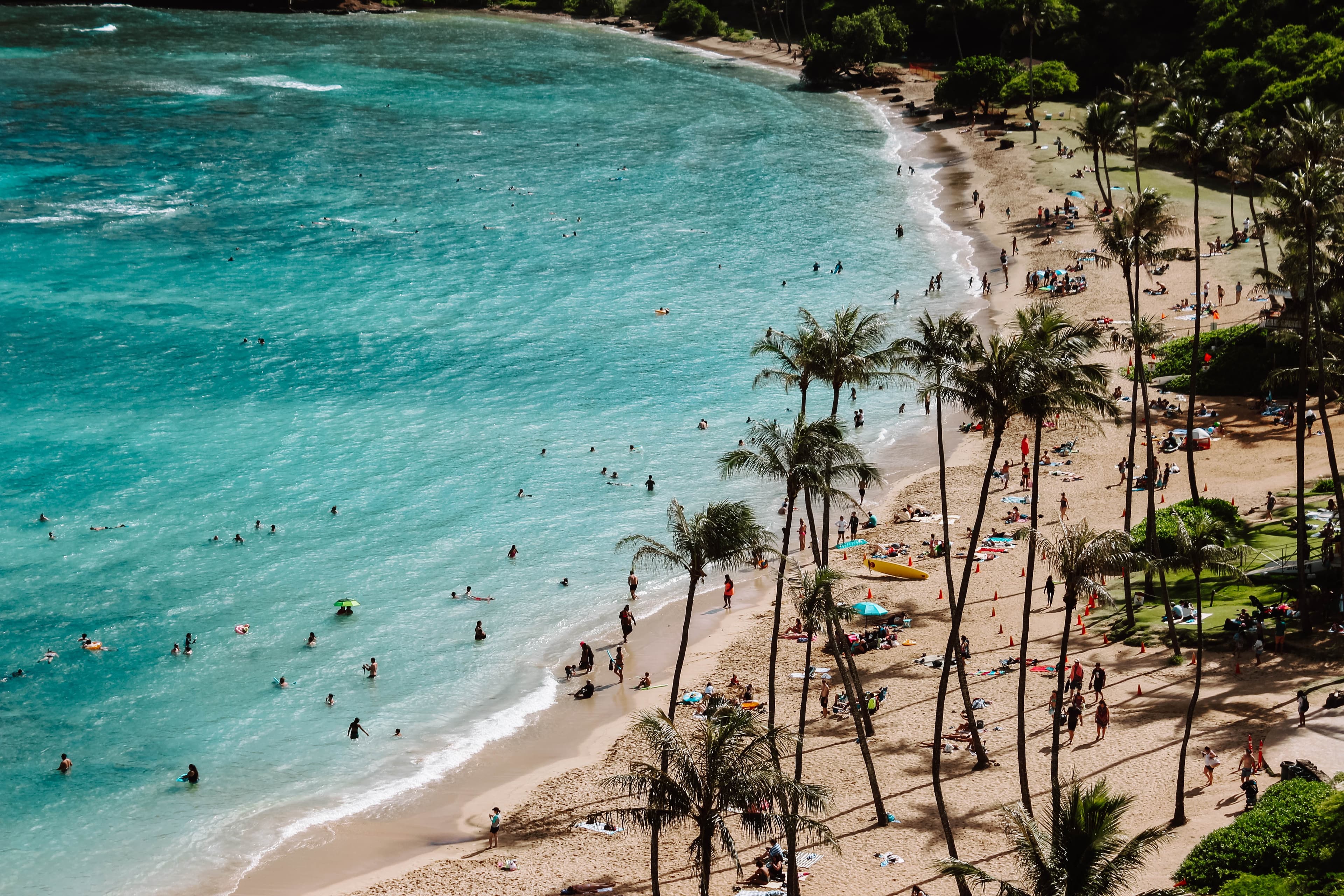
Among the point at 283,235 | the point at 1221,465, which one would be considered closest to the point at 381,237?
the point at 283,235

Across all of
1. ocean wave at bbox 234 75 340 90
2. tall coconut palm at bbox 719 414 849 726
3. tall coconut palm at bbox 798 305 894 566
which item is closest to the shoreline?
tall coconut palm at bbox 719 414 849 726

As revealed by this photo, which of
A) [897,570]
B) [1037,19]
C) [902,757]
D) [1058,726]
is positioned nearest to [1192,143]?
[897,570]

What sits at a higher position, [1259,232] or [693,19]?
[693,19]

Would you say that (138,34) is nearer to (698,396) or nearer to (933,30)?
(933,30)

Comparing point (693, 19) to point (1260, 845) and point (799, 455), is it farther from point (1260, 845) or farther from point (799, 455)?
point (1260, 845)

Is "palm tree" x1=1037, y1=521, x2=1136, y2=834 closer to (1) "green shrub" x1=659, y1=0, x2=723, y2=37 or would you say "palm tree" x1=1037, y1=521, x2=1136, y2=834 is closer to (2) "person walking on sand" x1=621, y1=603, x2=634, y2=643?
(2) "person walking on sand" x1=621, y1=603, x2=634, y2=643

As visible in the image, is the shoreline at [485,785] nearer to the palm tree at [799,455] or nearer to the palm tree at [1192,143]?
the palm tree at [799,455]
